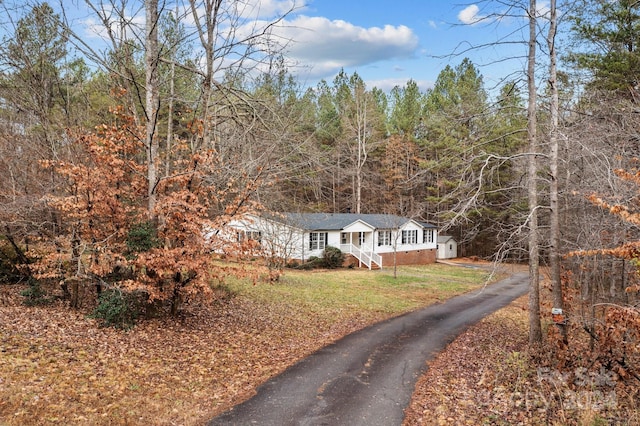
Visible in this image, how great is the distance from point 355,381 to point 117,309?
19.4 feet

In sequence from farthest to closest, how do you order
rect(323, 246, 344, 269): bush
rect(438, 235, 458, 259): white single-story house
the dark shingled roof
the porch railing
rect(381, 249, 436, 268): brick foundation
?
rect(438, 235, 458, 259): white single-story house, rect(381, 249, 436, 268): brick foundation, the porch railing, the dark shingled roof, rect(323, 246, 344, 269): bush

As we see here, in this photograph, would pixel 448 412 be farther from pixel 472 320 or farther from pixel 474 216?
pixel 474 216

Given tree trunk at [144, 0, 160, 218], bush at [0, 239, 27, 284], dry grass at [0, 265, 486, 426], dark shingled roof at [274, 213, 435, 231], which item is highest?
tree trunk at [144, 0, 160, 218]

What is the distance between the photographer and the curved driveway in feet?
22.6

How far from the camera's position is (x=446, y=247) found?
42.6m

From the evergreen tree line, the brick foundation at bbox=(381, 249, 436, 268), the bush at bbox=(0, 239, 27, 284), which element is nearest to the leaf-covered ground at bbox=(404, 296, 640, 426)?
the evergreen tree line

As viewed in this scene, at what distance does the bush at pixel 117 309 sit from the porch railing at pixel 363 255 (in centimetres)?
2244

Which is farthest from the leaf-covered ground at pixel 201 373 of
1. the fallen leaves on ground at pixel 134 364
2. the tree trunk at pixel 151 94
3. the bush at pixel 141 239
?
the tree trunk at pixel 151 94

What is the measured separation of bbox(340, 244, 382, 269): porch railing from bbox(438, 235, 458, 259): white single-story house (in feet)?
43.8

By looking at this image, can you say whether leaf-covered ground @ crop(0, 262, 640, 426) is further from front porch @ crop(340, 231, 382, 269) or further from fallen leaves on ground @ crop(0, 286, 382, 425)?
front porch @ crop(340, 231, 382, 269)

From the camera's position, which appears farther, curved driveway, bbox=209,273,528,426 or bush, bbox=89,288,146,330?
bush, bbox=89,288,146,330

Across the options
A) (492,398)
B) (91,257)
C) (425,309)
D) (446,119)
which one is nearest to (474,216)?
(425,309)

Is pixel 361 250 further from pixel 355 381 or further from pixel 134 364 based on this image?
pixel 134 364

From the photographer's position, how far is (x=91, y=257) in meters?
9.59
